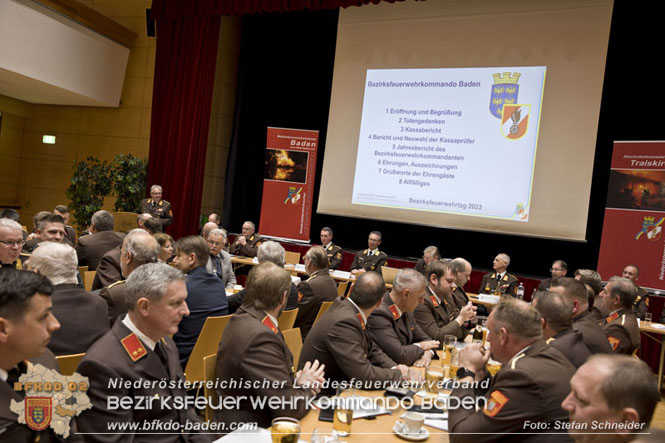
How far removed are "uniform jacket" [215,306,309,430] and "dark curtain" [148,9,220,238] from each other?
814 cm

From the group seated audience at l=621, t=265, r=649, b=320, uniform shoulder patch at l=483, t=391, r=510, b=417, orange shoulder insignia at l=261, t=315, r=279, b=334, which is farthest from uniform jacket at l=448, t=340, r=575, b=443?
→ seated audience at l=621, t=265, r=649, b=320

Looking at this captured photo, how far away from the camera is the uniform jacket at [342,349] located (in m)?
2.64

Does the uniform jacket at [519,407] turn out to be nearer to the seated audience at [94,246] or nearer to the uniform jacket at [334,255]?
the seated audience at [94,246]

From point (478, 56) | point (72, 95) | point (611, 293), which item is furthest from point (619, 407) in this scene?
point (72, 95)

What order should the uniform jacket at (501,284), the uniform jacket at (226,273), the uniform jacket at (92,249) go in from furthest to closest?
the uniform jacket at (501,284) → the uniform jacket at (226,273) → the uniform jacket at (92,249)

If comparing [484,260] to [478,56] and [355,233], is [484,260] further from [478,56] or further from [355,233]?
[478,56]

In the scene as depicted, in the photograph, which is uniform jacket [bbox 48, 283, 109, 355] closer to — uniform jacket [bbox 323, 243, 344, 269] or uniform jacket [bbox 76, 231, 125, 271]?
uniform jacket [bbox 76, 231, 125, 271]

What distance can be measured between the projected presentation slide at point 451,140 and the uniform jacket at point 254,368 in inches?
257

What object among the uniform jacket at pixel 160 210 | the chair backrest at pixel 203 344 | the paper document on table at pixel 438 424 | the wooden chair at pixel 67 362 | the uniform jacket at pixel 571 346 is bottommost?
the chair backrest at pixel 203 344

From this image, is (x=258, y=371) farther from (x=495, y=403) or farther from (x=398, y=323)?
(x=398, y=323)

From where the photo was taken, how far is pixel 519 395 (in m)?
1.99

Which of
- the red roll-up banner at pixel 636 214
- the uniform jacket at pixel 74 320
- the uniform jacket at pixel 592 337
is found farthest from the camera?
the red roll-up banner at pixel 636 214

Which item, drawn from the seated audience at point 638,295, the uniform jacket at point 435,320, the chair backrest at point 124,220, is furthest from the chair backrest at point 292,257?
the seated audience at point 638,295

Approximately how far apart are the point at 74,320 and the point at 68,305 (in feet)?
0.27
